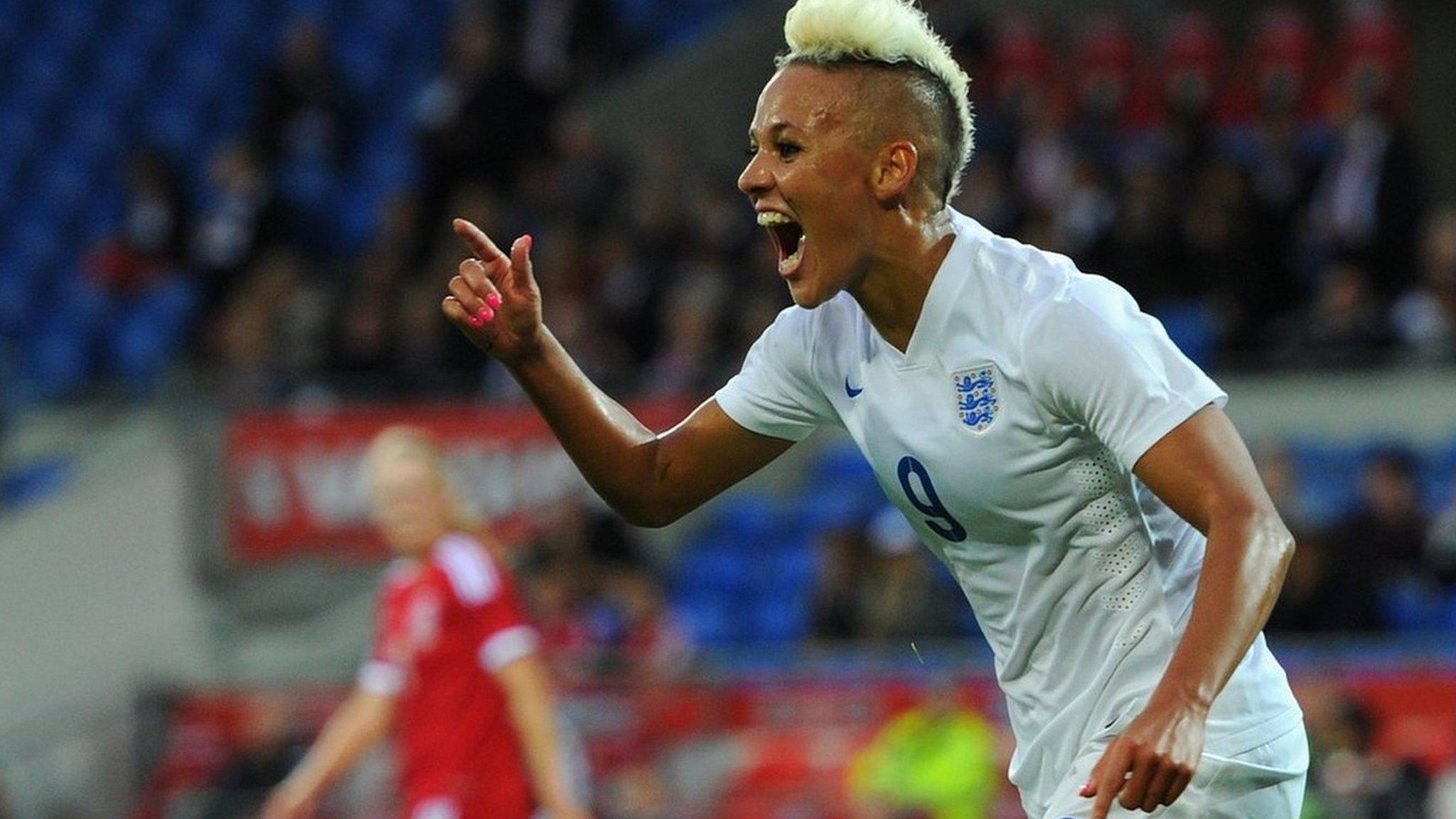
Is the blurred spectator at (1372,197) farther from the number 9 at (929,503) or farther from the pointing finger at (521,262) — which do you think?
the pointing finger at (521,262)

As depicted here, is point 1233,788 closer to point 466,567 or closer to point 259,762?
point 466,567

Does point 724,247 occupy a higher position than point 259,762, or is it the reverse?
point 724,247

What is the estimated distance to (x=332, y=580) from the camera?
12.7 metres

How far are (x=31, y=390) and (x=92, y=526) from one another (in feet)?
3.48

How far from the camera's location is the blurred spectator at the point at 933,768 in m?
9.00

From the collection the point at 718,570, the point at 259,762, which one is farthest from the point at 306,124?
the point at 259,762

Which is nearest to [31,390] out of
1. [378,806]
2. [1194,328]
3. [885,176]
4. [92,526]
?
[92,526]

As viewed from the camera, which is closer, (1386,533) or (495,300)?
(495,300)

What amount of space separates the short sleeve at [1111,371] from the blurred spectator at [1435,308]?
7728 millimetres

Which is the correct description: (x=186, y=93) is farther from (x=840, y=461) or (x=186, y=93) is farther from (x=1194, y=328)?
(x=1194, y=328)

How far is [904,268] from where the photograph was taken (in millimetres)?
3844

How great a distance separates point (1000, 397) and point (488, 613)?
3.61 m

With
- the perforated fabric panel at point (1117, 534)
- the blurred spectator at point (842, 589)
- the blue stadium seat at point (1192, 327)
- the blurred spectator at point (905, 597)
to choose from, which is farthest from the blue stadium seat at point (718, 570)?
the perforated fabric panel at point (1117, 534)

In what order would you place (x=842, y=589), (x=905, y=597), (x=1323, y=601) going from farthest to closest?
1. (x=842, y=589)
2. (x=905, y=597)
3. (x=1323, y=601)
